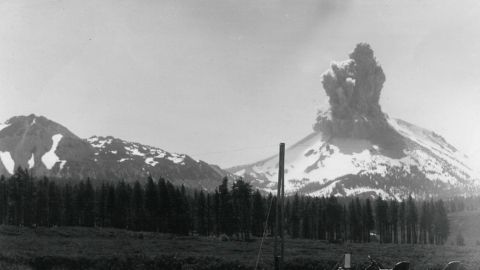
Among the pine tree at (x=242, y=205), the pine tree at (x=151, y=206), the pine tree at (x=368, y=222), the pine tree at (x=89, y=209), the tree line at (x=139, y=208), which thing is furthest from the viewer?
the pine tree at (x=368, y=222)

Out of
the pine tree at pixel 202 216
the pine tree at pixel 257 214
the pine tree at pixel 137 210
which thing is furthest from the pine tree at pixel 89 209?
the pine tree at pixel 257 214

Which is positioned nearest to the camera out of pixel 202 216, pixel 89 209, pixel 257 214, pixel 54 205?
pixel 89 209

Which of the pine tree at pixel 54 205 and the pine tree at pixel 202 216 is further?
the pine tree at pixel 202 216

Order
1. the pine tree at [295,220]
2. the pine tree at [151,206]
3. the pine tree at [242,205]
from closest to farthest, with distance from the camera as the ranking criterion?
the pine tree at [151,206], the pine tree at [242,205], the pine tree at [295,220]

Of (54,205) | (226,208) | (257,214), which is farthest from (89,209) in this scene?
(257,214)

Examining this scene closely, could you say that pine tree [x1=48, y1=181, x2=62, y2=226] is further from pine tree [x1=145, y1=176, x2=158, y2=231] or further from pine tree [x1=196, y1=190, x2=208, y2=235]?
pine tree [x1=196, y1=190, x2=208, y2=235]

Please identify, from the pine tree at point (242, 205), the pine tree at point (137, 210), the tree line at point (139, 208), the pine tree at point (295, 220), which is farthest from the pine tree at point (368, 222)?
the pine tree at point (137, 210)

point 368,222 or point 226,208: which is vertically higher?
point 226,208

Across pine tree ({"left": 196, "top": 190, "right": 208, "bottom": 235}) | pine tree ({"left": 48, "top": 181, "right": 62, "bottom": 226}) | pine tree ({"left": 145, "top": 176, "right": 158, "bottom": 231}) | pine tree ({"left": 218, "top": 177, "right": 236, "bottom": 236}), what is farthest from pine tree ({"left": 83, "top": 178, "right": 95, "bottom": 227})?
pine tree ({"left": 218, "top": 177, "right": 236, "bottom": 236})

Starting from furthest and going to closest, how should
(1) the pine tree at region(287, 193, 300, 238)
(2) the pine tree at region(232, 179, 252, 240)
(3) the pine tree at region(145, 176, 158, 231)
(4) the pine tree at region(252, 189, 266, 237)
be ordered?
(1) the pine tree at region(287, 193, 300, 238) → (4) the pine tree at region(252, 189, 266, 237) → (2) the pine tree at region(232, 179, 252, 240) → (3) the pine tree at region(145, 176, 158, 231)

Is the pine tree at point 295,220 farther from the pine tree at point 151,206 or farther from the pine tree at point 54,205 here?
the pine tree at point 54,205

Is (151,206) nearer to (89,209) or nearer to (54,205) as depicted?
(89,209)

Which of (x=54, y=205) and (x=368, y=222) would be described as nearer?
(x=54, y=205)
